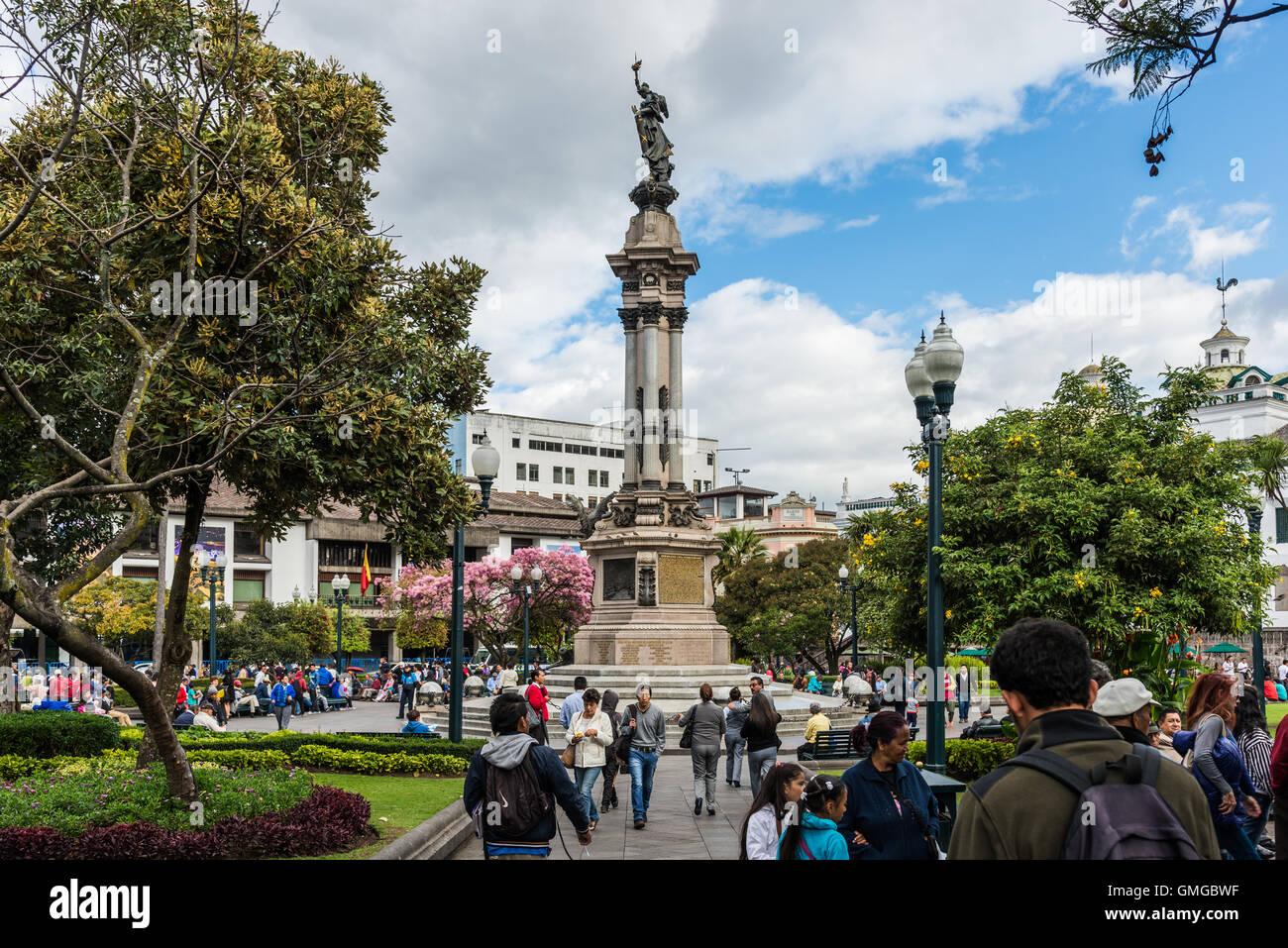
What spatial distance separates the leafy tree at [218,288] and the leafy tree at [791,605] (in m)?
38.9

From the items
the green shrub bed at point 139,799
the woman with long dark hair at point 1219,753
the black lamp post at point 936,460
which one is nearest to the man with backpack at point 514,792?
the green shrub bed at point 139,799

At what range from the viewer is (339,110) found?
1340 cm

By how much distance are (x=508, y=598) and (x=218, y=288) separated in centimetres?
4140

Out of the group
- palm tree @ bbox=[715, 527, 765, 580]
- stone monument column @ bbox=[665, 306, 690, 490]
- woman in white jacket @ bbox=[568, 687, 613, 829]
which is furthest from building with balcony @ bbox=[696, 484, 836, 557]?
woman in white jacket @ bbox=[568, 687, 613, 829]

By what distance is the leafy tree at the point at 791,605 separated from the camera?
51688 mm

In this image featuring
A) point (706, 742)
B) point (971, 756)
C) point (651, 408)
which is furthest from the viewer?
point (651, 408)

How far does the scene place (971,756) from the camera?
15.6m

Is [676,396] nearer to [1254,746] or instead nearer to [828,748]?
[828,748]

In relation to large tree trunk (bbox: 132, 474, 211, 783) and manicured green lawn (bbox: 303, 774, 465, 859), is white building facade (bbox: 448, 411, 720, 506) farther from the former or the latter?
large tree trunk (bbox: 132, 474, 211, 783)

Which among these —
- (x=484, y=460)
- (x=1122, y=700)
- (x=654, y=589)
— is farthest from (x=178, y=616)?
(x=654, y=589)

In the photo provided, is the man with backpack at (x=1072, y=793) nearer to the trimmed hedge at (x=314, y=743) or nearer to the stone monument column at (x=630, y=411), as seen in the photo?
the trimmed hedge at (x=314, y=743)
